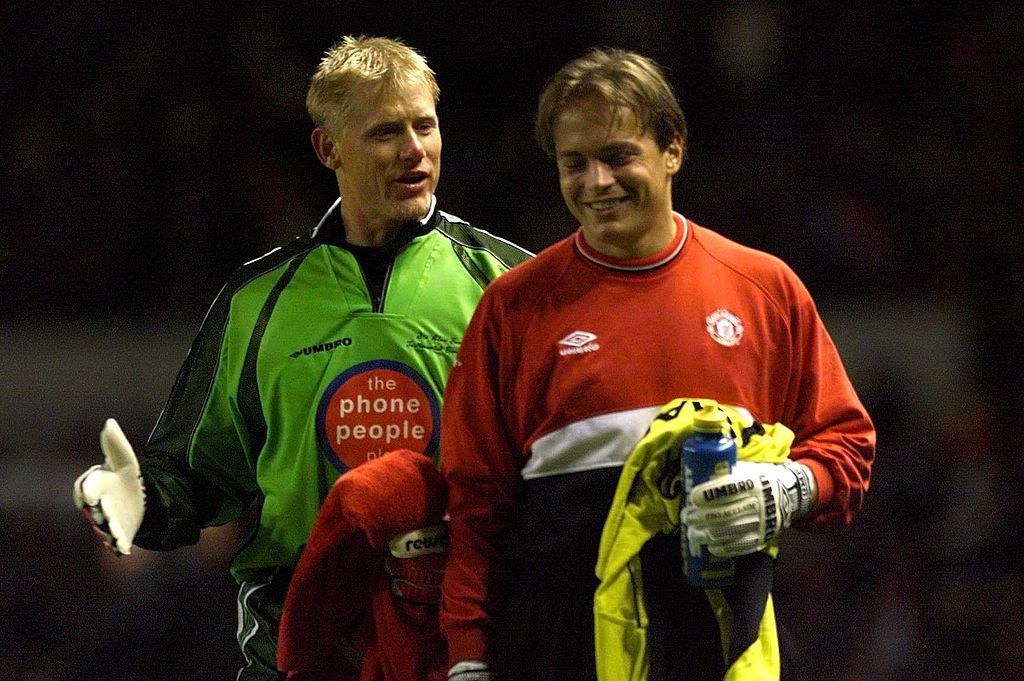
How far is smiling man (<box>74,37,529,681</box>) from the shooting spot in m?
2.99

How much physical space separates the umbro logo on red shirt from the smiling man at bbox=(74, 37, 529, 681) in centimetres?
53

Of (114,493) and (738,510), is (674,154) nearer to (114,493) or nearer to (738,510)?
(738,510)

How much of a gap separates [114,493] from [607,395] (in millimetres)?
890

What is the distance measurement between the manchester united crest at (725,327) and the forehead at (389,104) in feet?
2.45

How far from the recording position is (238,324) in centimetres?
312

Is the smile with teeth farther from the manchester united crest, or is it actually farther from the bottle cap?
the bottle cap

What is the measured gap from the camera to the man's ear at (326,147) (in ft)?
10.1

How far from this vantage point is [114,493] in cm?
282

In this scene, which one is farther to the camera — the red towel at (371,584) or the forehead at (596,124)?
the red towel at (371,584)

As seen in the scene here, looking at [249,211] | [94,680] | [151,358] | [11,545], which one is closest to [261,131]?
[249,211]

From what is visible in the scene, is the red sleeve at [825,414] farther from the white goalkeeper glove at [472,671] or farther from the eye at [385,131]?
the eye at [385,131]

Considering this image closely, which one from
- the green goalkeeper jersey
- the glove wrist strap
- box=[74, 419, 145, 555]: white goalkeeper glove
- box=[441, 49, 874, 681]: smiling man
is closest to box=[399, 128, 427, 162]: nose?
the green goalkeeper jersey

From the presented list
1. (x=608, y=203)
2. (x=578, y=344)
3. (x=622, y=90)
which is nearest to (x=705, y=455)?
(x=578, y=344)

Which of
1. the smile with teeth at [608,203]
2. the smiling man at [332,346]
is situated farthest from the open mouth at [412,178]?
the smile with teeth at [608,203]
